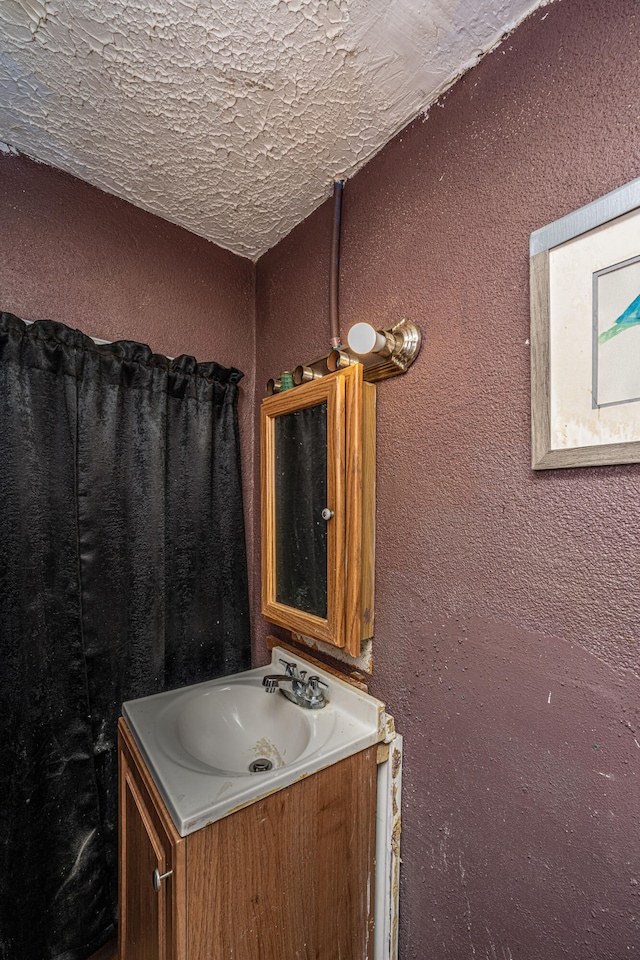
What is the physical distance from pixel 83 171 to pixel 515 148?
→ 42.8 inches

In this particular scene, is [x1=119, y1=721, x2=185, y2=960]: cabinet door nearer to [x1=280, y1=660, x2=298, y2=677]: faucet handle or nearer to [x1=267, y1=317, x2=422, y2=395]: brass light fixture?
[x1=280, y1=660, x2=298, y2=677]: faucet handle

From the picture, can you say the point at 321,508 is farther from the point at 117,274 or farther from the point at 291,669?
the point at 117,274

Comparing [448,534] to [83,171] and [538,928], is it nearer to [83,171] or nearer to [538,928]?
[538,928]

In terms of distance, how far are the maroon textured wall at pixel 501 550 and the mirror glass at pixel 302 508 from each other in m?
0.17

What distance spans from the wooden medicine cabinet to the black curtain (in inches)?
8.9

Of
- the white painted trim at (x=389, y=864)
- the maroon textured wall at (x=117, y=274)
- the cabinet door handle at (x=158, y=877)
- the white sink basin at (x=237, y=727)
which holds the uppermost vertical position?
the maroon textured wall at (x=117, y=274)

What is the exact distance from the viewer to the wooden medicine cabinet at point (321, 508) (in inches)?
40.9

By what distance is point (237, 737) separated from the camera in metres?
1.18

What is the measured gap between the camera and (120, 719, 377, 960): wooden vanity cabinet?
2.42 ft

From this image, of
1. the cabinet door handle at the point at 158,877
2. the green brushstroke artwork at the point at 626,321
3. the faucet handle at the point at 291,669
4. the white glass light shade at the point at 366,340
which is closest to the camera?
the green brushstroke artwork at the point at 626,321

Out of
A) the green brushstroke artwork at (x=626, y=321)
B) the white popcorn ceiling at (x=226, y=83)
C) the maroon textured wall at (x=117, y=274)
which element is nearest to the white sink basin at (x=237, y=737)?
the maroon textured wall at (x=117, y=274)

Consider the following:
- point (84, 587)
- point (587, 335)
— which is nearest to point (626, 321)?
point (587, 335)

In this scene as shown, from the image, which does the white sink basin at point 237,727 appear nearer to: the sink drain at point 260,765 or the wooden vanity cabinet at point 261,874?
the sink drain at point 260,765

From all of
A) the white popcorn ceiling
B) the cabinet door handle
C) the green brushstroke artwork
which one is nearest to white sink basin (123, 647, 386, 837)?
the cabinet door handle
